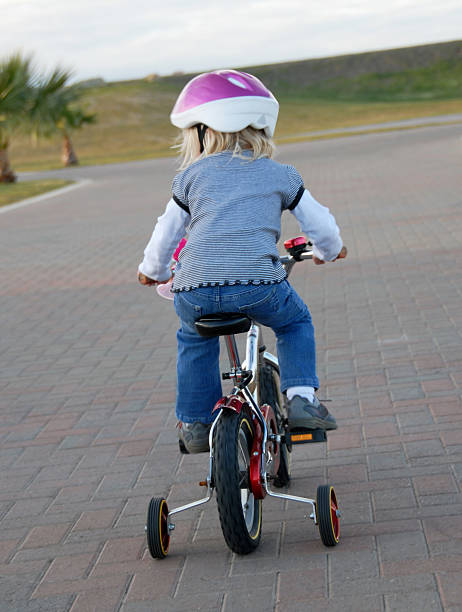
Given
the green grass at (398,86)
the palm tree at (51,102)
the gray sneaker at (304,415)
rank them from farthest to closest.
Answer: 1. the green grass at (398,86)
2. the palm tree at (51,102)
3. the gray sneaker at (304,415)

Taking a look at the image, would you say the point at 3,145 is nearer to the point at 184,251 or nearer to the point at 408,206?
the point at 408,206

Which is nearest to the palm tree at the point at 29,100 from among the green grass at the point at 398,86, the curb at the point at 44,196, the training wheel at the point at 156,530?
the curb at the point at 44,196

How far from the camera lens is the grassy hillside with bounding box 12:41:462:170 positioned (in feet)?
191

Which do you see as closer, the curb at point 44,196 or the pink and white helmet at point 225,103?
the pink and white helmet at point 225,103

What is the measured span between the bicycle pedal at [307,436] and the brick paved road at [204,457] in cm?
36

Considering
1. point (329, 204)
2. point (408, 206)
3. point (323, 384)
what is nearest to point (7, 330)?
point (323, 384)

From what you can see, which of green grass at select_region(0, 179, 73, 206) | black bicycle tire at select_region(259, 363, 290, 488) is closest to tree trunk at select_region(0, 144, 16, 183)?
green grass at select_region(0, 179, 73, 206)

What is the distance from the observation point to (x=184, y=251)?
3266 mm

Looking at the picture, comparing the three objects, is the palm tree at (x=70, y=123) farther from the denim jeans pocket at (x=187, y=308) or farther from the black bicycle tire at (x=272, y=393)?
the denim jeans pocket at (x=187, y=308)

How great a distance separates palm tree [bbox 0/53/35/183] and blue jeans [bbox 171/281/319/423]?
25.0 metres

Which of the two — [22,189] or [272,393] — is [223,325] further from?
[22,189]

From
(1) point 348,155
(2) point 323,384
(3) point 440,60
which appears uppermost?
(2) point 323,384

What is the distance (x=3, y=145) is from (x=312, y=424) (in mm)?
29076

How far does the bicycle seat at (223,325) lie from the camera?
305 centimetres
